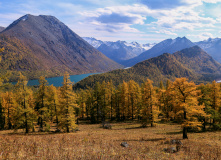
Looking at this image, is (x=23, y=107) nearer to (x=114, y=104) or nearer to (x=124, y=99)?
(x=124, y=99)

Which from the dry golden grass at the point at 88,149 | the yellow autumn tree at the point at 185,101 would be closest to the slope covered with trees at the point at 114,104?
the yellow autumn tree at the point at 185,101

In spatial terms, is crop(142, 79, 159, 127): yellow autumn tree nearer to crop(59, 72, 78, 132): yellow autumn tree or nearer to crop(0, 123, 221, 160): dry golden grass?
crop(59, 72, 78, 132): yellow autumn tree

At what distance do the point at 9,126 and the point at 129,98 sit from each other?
42.7m

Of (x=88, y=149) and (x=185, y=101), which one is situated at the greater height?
(x=185, y=101)

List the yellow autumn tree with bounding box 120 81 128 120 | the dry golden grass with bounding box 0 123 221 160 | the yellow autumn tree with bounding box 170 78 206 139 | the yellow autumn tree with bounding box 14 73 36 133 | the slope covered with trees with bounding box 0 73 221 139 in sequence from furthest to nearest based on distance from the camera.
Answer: the yellow autumn tree with bounding box 120 81 128 120 → the yellow autumn tree with bounding box 14 73 36 133 → the slope covered with trees with bounding box 0 73 221 139 → the yellow autumn tree with bounding box 170 78 206 139 → the dry golden grass with bounding box 0 123 221 160

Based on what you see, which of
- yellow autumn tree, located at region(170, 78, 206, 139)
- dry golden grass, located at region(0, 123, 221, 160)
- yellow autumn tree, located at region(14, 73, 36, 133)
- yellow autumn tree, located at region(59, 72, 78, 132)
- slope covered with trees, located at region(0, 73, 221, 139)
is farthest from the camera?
yellow autumn tree, located at region(59, 72, 78, 132)

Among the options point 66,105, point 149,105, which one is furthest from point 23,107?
point 149,105

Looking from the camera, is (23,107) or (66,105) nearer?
(23,107)

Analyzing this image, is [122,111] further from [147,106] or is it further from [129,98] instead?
[147,106]

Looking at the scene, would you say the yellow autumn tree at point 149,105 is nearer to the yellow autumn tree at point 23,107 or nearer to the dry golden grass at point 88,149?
the dry golden grass at point 88,149

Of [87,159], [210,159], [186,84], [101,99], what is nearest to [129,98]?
[101,99]

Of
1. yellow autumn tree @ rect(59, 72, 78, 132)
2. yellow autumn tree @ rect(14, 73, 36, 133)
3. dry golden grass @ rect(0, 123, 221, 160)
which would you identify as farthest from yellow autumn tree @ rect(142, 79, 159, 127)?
yellow autumn tree @ rect(14, 73, 36, 133)

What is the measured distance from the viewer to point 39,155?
8906mm

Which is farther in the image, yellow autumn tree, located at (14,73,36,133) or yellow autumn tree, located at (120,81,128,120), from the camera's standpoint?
yellow autumn tree, located at (120,81,128,120)
